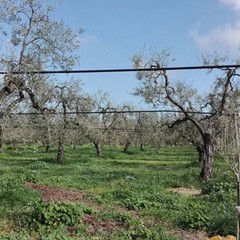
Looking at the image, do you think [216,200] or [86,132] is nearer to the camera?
[216,200]

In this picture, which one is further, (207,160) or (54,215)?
(207,160)

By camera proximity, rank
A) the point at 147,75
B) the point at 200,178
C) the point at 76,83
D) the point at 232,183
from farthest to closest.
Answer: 1. the point at 76,83
2. the point at 147,75
3. the point at 200,178
4. the point at 232,183

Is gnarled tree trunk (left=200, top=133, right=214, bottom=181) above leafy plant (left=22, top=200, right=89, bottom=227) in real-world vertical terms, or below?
above

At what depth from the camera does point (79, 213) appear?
36.6 feet

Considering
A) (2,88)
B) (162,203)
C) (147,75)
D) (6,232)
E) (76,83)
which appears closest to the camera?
(6,232)

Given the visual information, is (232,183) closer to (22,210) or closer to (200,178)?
(200,178)

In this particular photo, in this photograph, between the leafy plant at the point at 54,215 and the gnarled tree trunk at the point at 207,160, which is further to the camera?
the gnarled tree trunk at the point at 207,160

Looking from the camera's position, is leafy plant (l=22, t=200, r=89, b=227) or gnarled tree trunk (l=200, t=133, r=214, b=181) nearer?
leafy plant (l=22, t=200, r=89, b=227)

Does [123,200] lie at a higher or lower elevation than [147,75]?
lower

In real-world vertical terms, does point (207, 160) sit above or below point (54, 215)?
above

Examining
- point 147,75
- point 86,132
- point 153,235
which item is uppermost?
point 147,75

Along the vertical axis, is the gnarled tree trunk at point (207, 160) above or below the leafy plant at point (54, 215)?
above

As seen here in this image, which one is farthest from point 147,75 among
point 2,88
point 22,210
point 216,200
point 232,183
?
point 22,210

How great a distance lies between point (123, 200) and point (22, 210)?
4464 millimetres
